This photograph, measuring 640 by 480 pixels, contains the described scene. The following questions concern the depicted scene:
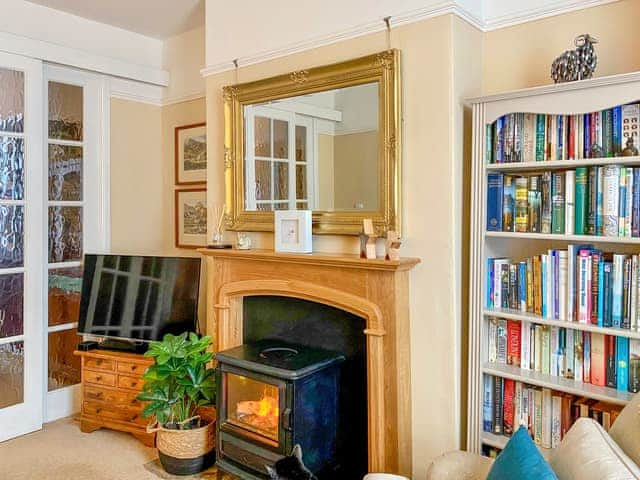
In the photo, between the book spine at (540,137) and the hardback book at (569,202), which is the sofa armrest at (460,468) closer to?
the hardback book at (569,202)

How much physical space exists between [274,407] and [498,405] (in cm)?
102

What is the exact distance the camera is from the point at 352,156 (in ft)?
8.80

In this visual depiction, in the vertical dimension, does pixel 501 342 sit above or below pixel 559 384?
above

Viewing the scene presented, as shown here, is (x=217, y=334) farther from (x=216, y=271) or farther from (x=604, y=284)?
(x=604, y=284)

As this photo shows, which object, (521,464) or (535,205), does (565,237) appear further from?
(521,464)

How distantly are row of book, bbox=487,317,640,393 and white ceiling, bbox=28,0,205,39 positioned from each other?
9.09 ft

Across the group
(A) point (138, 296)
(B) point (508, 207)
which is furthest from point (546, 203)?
(A) point (138, 296)

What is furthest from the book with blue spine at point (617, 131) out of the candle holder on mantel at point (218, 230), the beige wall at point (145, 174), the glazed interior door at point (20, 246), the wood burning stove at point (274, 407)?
the glazed interior door at point (20, 246)

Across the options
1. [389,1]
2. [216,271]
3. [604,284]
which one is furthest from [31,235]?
Result: [604,284]

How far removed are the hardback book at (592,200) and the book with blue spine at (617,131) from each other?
0.09 m

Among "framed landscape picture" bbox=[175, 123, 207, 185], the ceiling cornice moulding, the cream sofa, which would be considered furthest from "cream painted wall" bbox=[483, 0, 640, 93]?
"framed landscape picture" bbox=[175, 123, 207, 185]

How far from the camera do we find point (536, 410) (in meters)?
2.29

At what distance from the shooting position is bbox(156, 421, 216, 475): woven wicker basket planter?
2898 mm

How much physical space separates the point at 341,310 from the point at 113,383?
1667 millimetres
